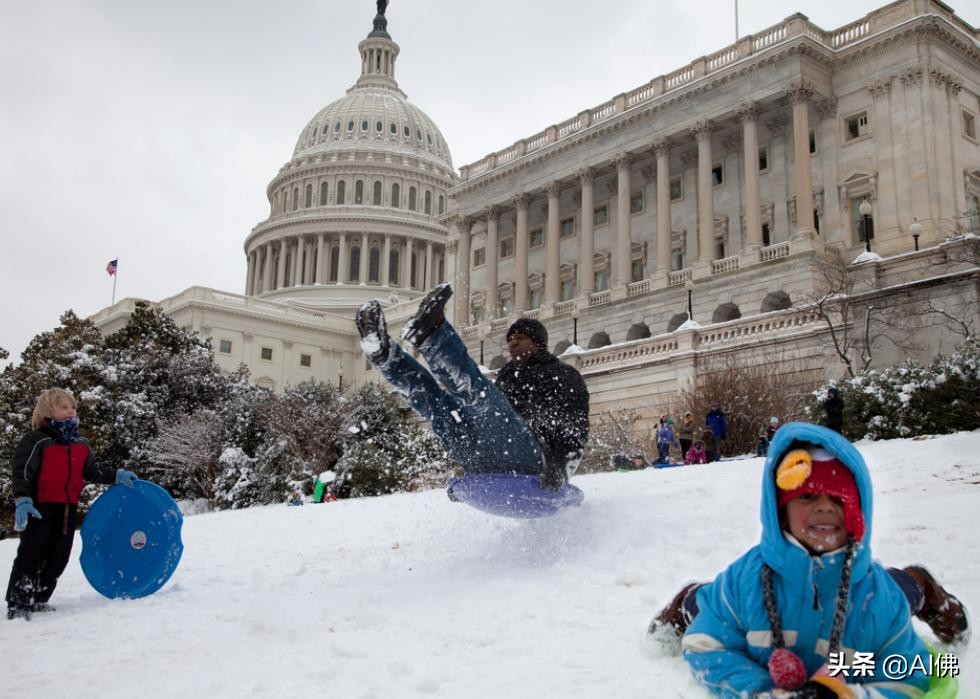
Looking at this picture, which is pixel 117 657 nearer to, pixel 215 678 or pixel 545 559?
pixel 215 678

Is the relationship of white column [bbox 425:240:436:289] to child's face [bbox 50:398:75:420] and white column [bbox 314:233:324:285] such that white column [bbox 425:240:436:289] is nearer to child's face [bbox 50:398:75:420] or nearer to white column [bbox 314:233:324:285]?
white column [bbox 314:233:324:285]

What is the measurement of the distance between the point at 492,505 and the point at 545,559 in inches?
23.5

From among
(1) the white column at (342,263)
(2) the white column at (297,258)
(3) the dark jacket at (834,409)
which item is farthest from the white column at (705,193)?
(2) the white column at (297,258)

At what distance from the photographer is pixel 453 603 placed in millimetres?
5664

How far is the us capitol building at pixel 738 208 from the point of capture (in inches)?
1122

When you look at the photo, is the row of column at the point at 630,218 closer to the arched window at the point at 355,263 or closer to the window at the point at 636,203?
the window at the point at 636,203

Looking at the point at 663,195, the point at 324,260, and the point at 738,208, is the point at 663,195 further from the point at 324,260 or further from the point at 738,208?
the point at 324,260

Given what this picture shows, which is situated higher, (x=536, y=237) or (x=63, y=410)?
(x=536, y=237)

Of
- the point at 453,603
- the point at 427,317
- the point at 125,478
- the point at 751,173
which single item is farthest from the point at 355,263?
the point at 453,603

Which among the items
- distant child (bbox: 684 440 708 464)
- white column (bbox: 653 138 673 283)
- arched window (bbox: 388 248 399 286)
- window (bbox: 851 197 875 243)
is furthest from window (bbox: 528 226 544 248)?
arched window (bbox: 388 248 399 286)

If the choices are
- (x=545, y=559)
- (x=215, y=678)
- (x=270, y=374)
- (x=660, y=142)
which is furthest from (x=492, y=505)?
(x=270, y=374)

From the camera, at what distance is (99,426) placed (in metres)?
32.3

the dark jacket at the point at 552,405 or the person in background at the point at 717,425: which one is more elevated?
the person in background at the point at 717,425

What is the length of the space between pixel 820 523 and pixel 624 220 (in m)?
45.0
